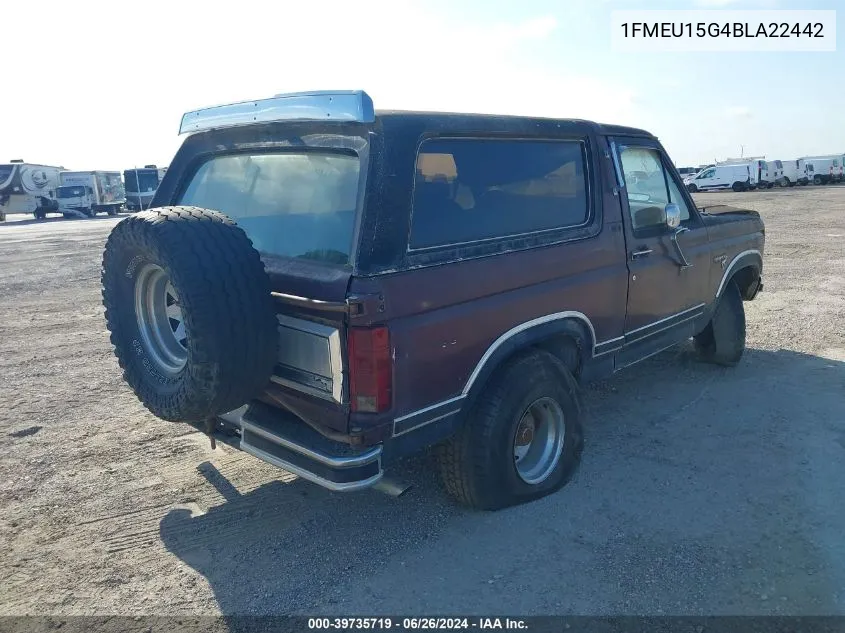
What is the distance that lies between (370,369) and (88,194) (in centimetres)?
3803

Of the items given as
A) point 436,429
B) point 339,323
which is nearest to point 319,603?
point 436,429

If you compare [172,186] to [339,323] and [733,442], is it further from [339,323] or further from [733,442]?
[733,442]

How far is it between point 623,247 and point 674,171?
3.89 ft

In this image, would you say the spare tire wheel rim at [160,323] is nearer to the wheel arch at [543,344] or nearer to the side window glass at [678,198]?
the wheel arch at [543,344]

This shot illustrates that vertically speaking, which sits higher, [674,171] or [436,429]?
[674,171]

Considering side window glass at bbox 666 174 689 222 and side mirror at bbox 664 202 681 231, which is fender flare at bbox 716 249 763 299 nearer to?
side window glass at bbox 666 174 689 222

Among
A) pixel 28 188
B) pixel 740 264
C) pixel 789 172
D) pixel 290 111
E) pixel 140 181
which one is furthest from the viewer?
pixel 789 172

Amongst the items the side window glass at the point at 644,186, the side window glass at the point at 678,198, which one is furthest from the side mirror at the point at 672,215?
the side window glass at the point at 678,198

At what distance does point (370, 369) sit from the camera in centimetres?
265

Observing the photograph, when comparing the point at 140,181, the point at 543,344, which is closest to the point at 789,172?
the point at 140,181

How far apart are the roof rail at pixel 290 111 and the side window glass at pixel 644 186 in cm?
206

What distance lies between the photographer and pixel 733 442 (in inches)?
166

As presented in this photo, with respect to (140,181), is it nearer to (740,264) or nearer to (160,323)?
(740,264)

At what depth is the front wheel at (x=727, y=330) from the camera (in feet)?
18.1
